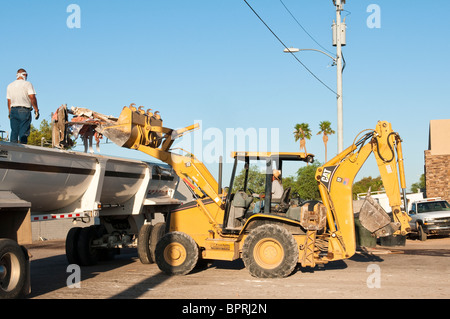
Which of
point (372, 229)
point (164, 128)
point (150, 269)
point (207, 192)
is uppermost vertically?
point (164, 128)

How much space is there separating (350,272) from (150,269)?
15.2ft

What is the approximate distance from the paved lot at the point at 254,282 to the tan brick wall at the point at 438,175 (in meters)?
17.7

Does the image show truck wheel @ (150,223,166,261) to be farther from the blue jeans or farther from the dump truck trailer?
the blue jeans

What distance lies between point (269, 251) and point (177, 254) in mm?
2085

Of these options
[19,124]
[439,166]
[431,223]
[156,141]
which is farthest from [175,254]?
[439,166]

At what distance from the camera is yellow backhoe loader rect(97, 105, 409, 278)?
10727 millimetres

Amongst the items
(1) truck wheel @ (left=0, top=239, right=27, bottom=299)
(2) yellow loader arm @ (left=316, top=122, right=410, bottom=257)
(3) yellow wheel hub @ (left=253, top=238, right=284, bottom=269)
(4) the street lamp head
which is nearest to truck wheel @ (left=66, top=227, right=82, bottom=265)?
(1) truck wheel @ (left=0, top=239, right=27, bottom=299)

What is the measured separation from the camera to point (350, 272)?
11258 mm

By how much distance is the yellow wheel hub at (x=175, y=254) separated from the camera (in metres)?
11.5

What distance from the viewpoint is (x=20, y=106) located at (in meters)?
10.3

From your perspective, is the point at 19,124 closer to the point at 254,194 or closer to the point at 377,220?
the point at 254,194
